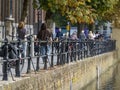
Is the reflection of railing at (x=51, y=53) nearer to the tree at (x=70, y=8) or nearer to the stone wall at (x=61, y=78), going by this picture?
the stone wall at (x=61, y=78)

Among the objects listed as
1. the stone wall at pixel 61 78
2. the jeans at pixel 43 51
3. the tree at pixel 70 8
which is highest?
the tree at pixel 70 8

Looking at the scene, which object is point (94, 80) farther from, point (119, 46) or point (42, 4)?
point (119, 46)

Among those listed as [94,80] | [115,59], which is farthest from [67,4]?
[115,59]

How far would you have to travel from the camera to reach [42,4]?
24.3 metres

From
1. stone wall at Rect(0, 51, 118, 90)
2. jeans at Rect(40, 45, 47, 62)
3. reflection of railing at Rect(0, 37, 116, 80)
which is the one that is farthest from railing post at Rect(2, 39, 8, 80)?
jeans at Rect(40, 45, 47, 62)

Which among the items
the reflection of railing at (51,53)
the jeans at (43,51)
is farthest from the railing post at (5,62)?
the jeans at (43,51)

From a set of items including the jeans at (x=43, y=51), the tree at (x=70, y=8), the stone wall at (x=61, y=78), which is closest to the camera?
the stone wall at (x=61, y=78)

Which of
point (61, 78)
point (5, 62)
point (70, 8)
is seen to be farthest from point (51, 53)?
point (70, 8)

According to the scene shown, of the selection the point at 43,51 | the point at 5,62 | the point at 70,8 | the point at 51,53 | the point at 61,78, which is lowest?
the point at 61,78

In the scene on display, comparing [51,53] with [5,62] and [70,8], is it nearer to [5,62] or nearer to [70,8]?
[5,62]

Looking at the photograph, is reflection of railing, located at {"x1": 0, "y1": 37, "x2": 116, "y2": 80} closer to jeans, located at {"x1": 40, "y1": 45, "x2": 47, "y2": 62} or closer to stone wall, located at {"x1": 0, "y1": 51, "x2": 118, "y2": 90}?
jeans, located at {"x1": 40, "y1": 45, "x2": 47, "y2": 62}

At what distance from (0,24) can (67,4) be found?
10.8 m

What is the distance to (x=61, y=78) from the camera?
703 inches

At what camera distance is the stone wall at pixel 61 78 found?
41.4ft
